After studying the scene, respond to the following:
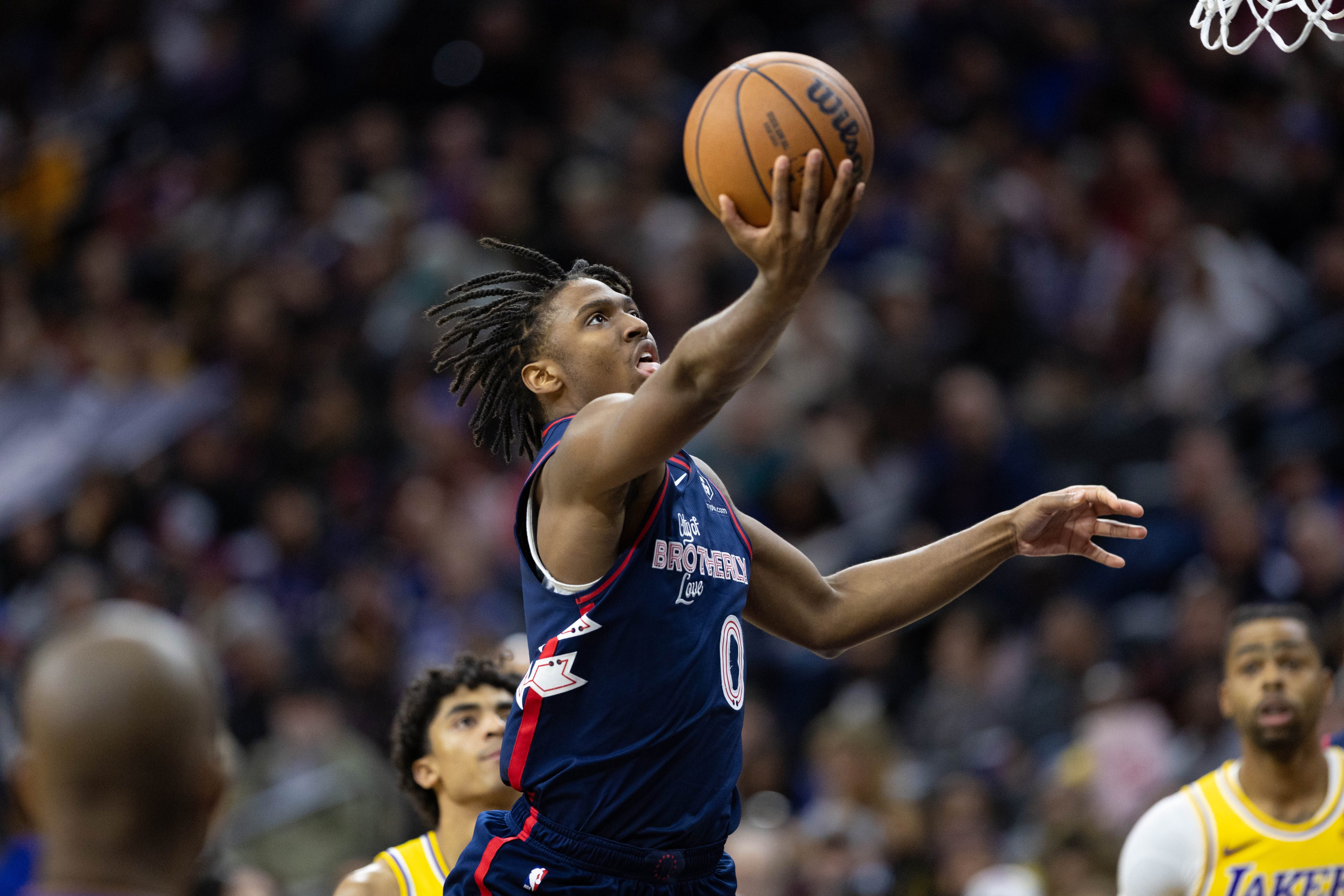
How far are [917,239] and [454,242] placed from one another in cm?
330

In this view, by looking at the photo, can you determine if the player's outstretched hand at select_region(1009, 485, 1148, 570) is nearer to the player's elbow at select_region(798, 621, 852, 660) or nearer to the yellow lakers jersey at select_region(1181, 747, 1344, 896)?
the player's elbow at select_region(798, 621, 852, 660)

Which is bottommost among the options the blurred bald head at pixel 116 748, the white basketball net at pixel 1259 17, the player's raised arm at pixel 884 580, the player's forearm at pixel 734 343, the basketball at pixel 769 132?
the blurred bald head at pixel 116 748

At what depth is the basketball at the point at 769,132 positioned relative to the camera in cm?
339

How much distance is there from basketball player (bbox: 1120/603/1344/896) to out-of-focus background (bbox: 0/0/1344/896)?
1.70 meters

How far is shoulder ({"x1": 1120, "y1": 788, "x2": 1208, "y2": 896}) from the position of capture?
16.9 feet

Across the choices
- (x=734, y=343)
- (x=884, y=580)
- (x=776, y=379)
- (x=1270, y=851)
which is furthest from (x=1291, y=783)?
(x=776, y=379)

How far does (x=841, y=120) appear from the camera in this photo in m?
3.45

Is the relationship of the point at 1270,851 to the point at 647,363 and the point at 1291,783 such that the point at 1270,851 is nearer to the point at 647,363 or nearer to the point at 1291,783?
the point at 1291,783

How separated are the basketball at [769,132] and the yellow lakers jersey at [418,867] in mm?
2359

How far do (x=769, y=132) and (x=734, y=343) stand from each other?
1.71ft

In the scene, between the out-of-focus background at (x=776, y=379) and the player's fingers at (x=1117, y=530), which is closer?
the player's fingers at (x=1117, y=530)

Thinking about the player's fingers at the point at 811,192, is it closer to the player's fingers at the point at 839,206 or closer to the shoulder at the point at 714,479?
the player's fingers at the point at 839,206

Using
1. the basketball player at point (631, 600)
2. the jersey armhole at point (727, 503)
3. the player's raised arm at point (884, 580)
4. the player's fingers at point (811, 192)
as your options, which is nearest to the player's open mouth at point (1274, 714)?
the player's raised arm at point (884, 580)

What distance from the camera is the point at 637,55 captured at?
12234 millimetres
